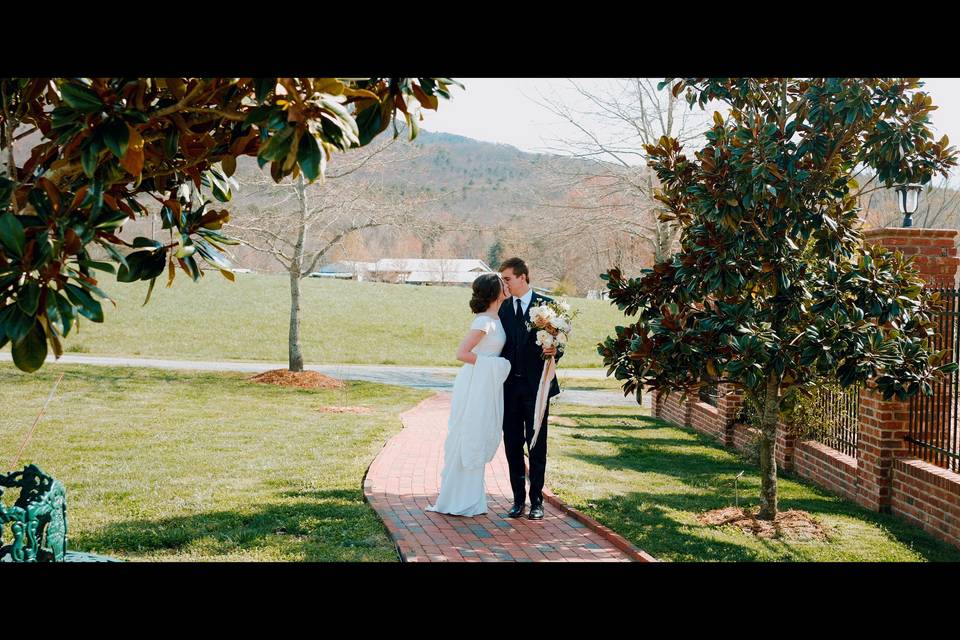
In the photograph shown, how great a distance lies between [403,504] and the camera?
22.5ft

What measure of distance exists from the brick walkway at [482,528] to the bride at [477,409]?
170mm

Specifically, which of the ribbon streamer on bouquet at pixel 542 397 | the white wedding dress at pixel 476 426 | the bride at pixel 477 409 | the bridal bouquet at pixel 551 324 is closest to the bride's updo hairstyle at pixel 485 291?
the bride at pixel 477 409

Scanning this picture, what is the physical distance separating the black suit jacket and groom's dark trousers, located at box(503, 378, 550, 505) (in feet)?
0.13

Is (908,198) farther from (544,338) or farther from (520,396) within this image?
(520,396)

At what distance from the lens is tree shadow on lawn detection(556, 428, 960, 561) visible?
240 inches

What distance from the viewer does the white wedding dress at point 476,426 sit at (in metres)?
6.44

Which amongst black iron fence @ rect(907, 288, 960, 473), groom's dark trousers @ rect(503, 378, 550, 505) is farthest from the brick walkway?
black iron fence @ rect(907, 288, 960, 473)

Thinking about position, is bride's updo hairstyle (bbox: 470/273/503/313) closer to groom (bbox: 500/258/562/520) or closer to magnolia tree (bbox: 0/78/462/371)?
groom (bbox: 500/258/562/520)
